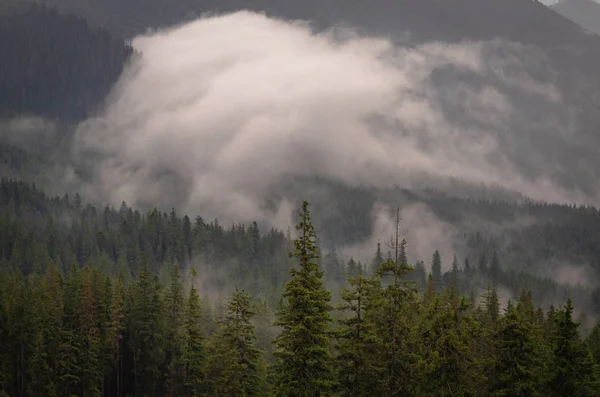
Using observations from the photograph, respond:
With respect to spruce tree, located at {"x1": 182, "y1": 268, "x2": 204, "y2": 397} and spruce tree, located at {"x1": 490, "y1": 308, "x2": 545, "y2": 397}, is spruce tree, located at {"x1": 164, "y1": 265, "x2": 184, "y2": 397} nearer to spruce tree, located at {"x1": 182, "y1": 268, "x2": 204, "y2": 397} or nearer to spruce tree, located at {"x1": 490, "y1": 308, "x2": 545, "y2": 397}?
spruce tree, located at {"x1": 182, "y1": 268, "x2": 204, "y2": 397}

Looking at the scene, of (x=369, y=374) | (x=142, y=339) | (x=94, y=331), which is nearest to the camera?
(x=369, y=374)

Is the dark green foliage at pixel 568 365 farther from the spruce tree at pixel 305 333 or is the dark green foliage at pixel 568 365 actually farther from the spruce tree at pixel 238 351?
the spruce tree at pixel 238 351

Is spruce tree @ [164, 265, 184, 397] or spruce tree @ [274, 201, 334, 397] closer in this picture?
spruce tree @ [274, 201, 334, 397]

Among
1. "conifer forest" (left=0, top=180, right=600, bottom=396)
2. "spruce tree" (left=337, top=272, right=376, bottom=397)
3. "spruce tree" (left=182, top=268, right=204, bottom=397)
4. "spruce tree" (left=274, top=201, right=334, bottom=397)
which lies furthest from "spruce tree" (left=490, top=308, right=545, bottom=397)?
"spruce tree" (left=182, top=268, right=204, bottom=397)

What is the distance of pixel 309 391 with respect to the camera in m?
40.4

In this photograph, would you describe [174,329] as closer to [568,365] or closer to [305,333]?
[305,333]

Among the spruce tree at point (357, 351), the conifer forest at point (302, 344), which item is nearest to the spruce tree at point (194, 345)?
the conifer forest at point (302, 344)

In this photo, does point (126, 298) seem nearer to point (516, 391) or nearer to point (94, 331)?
point (94, 331)

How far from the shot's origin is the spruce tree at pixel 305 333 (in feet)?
132

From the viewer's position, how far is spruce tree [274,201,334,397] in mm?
40156

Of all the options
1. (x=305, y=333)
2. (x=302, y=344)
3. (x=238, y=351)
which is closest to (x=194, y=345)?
(x=238, y=351)

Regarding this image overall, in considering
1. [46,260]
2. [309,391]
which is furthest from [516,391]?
[46,260]

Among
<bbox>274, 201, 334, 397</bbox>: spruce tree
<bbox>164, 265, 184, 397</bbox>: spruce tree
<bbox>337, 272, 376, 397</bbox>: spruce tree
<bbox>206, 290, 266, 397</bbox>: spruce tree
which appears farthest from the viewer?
<bbox>164, 265, 184, 397</bbox>: spruce tree

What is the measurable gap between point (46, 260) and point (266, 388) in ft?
372
